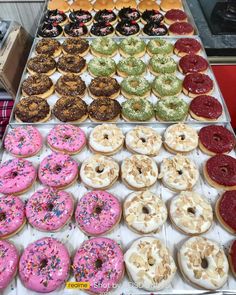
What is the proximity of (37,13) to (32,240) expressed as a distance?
11.4ft

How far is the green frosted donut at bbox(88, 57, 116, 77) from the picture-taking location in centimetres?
285

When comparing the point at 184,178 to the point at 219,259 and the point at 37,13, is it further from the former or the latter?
the point at 37,13

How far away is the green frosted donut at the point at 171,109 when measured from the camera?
2.47 meters

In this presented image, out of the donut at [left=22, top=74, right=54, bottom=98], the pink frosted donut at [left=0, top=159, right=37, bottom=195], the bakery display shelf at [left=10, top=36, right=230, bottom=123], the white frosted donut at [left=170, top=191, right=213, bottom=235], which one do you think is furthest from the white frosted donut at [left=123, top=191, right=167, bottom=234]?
the donut at [left=22, top=74, right=54, bottom=98]

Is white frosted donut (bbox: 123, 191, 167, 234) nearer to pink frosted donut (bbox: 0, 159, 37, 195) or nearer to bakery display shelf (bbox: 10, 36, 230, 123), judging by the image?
pink frosted donut (bbox: 0, 159, 37, 195)

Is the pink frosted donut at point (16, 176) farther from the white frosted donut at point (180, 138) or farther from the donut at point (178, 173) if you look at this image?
the white frosted donut at point (180, 138)

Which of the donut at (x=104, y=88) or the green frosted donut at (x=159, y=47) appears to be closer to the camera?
the donut at (x=104, y=88)

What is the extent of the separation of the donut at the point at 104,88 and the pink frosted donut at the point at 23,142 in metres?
0.67

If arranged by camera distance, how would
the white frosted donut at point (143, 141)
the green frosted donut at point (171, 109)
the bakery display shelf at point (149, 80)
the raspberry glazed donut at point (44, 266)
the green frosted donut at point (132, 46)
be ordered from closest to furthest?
the raspberry glazed donut at point (44, 266) → the white frosted donut at point (143, 141) → the green frosted donut at point (171, 109) → the bakery display shelf at point (149, 80) → the green frosted donut at point (132, 46)

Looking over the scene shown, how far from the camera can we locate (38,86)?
2.68 meters

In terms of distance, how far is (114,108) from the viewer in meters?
2.52

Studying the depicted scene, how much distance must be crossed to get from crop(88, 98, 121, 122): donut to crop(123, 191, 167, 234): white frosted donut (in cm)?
78

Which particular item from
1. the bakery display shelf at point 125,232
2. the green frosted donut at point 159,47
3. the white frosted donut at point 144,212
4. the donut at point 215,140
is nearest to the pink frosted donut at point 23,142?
the bakery display shelf at point 125,232

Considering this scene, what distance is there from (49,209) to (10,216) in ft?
0.83
